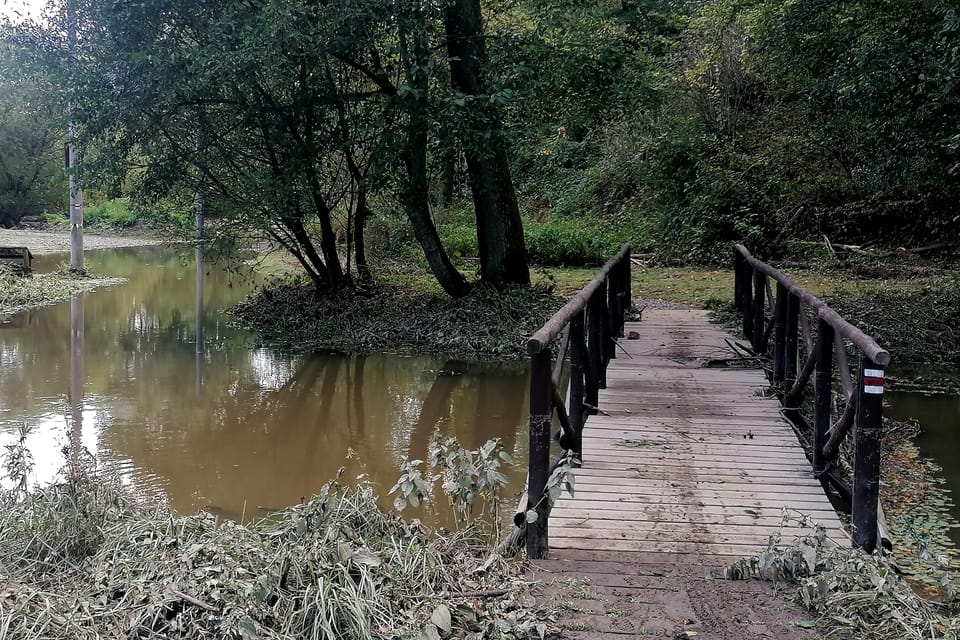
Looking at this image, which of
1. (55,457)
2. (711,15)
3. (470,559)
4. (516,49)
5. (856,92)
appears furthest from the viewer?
(711,15)

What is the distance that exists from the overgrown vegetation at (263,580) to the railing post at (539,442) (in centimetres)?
28

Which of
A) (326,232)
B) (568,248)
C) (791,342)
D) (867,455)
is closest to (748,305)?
(791,342)

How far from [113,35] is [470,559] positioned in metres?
10.2

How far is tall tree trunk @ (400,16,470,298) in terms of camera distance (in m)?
11.8

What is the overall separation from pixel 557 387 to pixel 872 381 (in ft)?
4.90

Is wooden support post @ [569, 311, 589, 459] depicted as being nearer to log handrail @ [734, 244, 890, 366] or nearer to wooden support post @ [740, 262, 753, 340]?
log handrail @ [734, 244, 890, 366]

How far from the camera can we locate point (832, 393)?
6.05m

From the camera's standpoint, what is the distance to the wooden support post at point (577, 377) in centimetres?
541

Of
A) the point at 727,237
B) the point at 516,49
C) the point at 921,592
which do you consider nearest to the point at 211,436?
the point at 921,592

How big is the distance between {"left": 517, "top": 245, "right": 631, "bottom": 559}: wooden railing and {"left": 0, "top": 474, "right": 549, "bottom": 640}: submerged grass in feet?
1.10

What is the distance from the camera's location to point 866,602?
336 cm

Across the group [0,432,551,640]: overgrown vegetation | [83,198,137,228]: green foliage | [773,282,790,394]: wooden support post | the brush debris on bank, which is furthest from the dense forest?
[83,198,137,228]: green foliage

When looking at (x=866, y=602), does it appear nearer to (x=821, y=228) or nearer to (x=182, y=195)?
(x=182, y=195)

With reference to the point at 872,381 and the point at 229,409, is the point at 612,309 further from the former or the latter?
the point at 872,381
